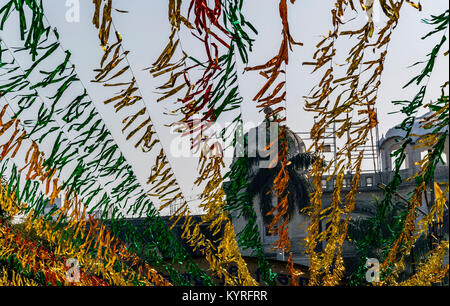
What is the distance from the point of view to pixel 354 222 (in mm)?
32312

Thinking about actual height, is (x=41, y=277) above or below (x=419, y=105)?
below

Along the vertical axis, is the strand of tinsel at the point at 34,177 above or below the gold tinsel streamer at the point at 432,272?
above

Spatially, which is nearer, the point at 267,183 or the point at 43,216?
the point at 43,216
